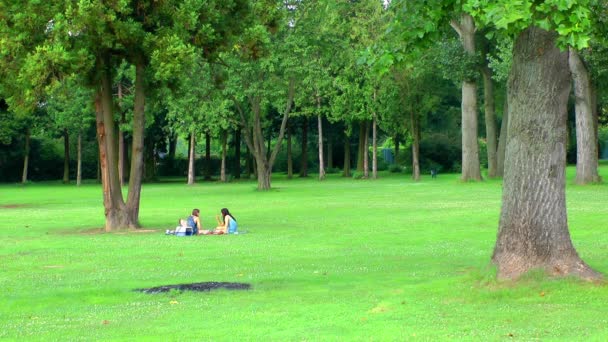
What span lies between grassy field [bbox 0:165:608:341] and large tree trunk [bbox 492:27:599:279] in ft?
1.22

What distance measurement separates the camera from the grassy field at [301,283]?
36.1ft

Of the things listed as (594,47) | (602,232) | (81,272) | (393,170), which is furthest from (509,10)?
(393,170)

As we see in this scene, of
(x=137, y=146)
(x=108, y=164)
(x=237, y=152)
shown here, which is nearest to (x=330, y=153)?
(x=237, y=152)

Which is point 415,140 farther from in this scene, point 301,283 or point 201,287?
point 201,287

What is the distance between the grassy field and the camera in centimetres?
1099

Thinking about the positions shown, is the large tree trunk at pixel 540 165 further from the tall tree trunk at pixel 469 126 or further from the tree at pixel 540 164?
the tall tree trunk at pixel 469 126

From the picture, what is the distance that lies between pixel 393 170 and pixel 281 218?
170ft

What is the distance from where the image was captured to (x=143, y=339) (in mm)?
10680

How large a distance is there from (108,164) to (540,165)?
59.2 feet

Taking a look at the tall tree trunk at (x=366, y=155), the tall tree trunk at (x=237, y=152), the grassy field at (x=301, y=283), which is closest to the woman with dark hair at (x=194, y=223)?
the grassy field at (x=301, y=283)

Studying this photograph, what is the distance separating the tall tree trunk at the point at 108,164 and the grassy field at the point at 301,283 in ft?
3.88

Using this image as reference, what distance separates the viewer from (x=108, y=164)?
2845 centimetres

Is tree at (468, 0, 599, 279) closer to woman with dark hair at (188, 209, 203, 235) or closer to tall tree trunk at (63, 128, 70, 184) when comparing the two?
woman with dark hair at (188, 209, 203, 235)

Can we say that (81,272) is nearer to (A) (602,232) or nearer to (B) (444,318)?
(B) (444,318)
